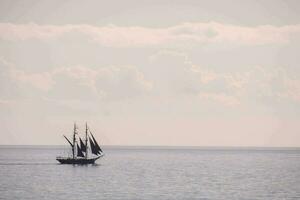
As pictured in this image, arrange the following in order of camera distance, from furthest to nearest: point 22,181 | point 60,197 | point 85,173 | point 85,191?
point 85,173 < point 22,181 < point 85,191 < point 60,197

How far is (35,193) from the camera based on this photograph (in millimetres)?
135000

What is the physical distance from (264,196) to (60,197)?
110 ft

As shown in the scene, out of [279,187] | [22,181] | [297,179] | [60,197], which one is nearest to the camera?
[60,197]

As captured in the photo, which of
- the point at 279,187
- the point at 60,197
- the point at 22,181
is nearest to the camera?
the point at 60,197

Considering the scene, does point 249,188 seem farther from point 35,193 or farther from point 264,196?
point 35,193

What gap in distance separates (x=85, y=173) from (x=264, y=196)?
72.6m

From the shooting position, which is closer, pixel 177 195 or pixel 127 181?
pixel 177 195

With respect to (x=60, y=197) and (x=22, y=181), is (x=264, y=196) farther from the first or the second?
(x=22, y=181)

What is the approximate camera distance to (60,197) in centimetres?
12862

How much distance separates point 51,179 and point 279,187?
1949 inches

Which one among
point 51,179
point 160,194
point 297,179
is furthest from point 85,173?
point 160,194

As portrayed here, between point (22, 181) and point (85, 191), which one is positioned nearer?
point (85, 191)

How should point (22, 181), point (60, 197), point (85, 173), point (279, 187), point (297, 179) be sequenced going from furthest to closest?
point (85, 173) < point (297, 179) < point (22, 181) < point (279, 187) < point (60, 197)

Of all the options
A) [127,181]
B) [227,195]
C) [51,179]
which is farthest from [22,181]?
[227,195]
